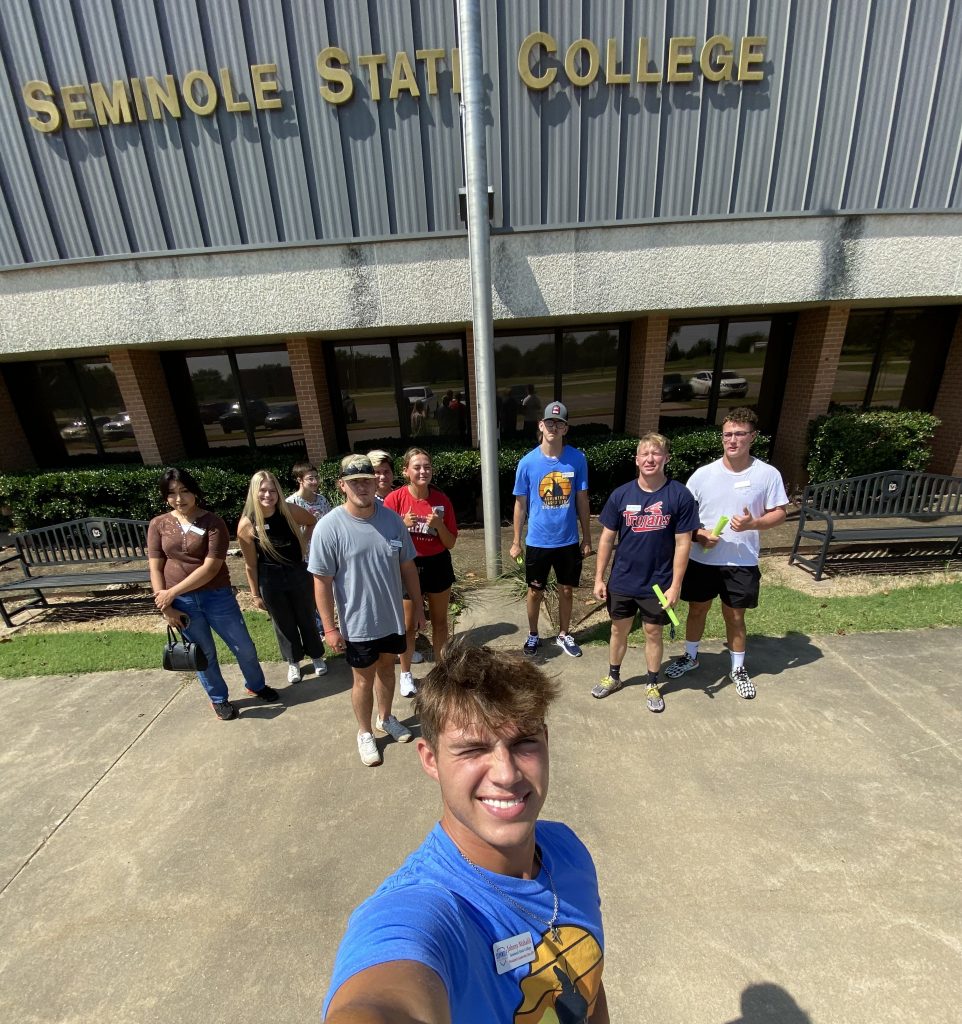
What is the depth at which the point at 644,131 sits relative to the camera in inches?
224

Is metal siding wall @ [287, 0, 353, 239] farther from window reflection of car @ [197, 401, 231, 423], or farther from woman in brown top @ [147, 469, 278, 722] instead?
woman in brown top @ [147, 469, 278, 722]

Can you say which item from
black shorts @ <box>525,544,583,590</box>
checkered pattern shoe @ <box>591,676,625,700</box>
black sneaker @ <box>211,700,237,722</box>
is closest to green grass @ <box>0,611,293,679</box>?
black sneaker @ <box>211,700,237,722</box>

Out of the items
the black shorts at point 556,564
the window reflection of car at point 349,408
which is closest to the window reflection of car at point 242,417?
the window reflection of car at point 349,408

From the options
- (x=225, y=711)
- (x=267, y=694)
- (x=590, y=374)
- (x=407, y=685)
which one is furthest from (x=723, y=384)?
(x=225, y=711)

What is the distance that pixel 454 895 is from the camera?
1.09 metres

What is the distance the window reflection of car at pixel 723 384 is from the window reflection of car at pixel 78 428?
31.9 feet

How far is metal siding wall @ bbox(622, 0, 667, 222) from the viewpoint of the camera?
5.31 m

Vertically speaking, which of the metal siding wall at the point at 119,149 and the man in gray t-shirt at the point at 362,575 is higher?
the metal siding wall at the point at 119,149

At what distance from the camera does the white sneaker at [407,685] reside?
12.0 ft

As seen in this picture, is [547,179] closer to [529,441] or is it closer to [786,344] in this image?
[529,441]

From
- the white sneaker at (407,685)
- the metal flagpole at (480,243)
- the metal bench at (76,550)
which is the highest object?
the metal flagpole at (480,243)

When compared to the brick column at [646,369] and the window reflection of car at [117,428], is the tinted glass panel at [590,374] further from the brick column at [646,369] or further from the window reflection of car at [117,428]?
the window reflection of car at [117,428]

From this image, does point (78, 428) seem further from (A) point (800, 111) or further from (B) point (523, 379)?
(A) point (800, 111)

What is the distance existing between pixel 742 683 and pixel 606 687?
957 millimetres
